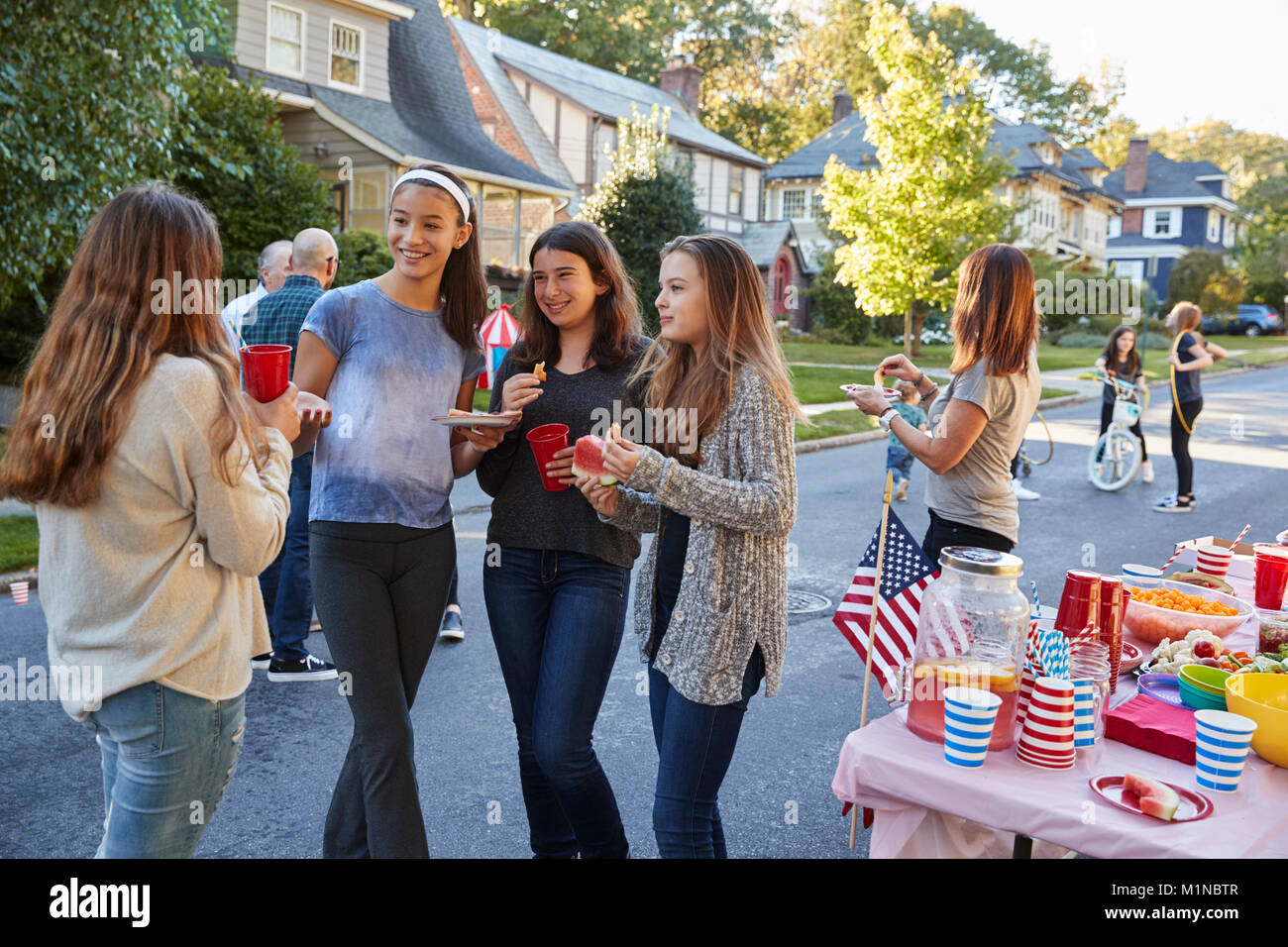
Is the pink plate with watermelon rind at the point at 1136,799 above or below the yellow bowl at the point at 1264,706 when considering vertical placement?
below

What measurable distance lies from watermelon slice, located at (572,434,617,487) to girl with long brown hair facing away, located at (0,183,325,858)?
2.58ft

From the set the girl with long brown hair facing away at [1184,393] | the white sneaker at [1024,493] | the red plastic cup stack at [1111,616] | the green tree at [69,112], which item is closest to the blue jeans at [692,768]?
the red plastic cup stack at [1111,616]

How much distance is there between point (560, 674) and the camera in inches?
120

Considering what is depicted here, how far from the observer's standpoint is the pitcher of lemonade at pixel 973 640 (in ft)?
8.36

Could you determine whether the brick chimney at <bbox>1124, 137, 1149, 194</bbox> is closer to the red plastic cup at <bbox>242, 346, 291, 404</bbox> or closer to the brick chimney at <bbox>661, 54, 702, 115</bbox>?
the brick chimney at <bbox>661, 54, 702, 115</bbox>

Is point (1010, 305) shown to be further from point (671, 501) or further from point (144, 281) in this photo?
point (144, 281)

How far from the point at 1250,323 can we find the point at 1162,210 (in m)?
17.6

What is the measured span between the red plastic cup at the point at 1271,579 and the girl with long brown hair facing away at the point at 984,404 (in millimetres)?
840

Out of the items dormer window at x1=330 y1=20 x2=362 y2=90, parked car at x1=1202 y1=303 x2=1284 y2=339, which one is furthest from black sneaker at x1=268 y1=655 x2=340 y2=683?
parked car at x1=1202 y1=303 x2=1284 y2=339

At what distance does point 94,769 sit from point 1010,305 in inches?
166

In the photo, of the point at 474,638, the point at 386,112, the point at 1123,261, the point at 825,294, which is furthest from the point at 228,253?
the point at 1123,261

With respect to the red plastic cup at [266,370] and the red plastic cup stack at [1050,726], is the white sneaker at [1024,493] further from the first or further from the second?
the red plastic cup at [266,370]

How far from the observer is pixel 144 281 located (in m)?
2.21

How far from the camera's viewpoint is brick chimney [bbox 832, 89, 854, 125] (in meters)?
54.4
